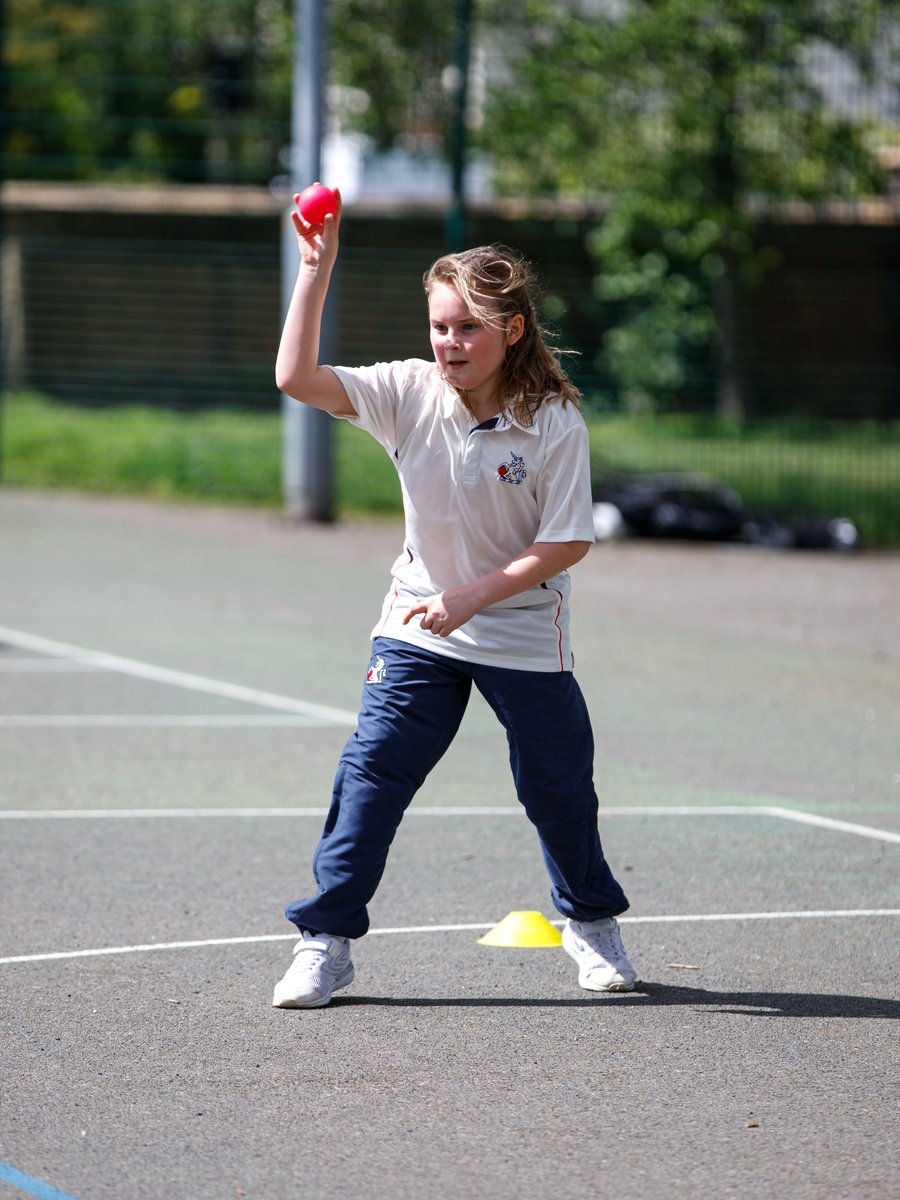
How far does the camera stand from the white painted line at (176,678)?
9.27 metres

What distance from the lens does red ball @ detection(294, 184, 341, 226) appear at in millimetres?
4664

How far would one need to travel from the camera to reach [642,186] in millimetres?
21281

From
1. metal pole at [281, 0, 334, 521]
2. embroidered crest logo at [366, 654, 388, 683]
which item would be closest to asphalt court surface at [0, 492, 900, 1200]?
embroidered crest logo at [366, 654, 388, 683]

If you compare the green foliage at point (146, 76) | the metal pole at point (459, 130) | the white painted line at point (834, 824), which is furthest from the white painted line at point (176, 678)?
the green foliage at point (146, 76)

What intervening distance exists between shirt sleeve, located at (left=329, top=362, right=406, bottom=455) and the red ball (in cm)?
38

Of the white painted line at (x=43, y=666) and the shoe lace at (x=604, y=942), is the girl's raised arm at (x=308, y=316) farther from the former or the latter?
the white painted line at (x=43, y=666)

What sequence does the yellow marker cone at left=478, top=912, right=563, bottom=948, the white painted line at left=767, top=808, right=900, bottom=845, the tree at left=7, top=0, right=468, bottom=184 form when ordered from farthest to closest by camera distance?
the tree at left=7, top=0, right=468, bottom=184 → the white painted line at left=767, top=808, right=900, bottom=845 → the yellow marker cone at left=478, top=912, right=563, bottom=948

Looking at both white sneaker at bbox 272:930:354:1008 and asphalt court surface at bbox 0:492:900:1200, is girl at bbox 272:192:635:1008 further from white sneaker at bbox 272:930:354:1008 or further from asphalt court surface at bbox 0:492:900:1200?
asphalt court surface at bbox 0:492:900:1200

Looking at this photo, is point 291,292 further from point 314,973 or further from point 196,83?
point 314,973

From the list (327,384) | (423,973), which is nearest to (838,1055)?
(423,973)

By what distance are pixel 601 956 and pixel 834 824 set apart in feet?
7.76

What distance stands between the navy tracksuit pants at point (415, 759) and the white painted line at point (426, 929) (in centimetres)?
67

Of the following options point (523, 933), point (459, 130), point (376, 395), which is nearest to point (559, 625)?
point (376, 395)

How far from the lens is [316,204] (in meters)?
4.66
